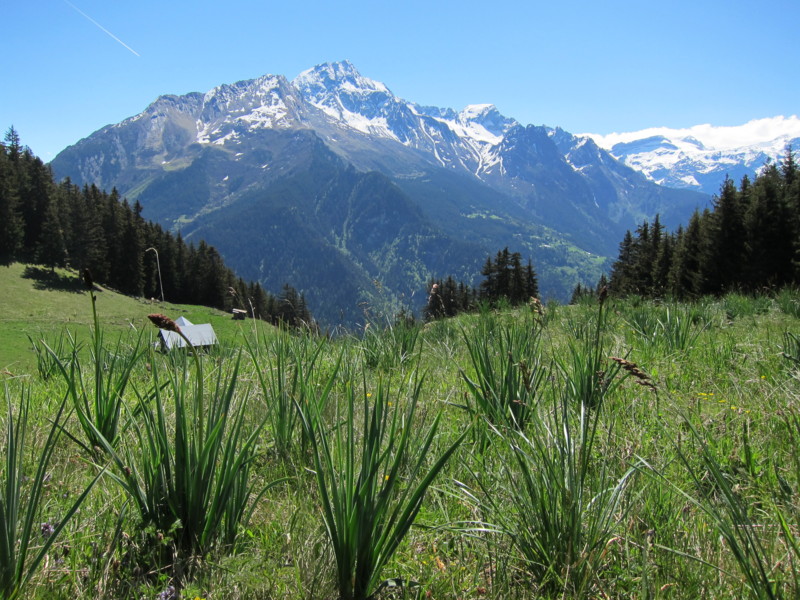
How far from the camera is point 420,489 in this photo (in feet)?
5.00

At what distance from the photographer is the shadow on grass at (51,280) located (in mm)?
58225

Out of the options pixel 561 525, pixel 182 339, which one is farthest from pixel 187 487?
pixel 182 339

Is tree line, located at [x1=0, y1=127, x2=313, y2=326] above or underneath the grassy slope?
above

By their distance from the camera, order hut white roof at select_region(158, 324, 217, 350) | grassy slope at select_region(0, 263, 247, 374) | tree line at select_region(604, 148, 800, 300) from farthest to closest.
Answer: grassy slope at select_region(0, 263, 247, 374) → tree line at select_region(604, 148, 800, 300) → hut white roof at select_region(158, 324, 217, 350)

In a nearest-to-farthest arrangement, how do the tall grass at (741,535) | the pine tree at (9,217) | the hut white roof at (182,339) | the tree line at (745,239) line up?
the tall grass at (741,535) < the hut white roof at (182,339) < the tree line at (745,239) < the pine tree at (9,217)

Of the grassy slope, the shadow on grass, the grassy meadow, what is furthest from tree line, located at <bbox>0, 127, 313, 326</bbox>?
the grassy meadow

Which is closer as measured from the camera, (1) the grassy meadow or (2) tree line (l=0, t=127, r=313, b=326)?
(1) the grassy meadow

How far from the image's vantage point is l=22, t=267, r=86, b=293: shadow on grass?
5822 cm

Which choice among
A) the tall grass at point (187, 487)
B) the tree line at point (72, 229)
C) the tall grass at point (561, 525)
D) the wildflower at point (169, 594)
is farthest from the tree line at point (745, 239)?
the tree line at point (72, 229)

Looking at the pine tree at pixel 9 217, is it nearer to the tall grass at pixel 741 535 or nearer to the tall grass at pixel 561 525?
the tall grass at pixel 561 525

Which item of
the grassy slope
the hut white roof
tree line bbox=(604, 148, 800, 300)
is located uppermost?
tree line bbox=(604, 148, 800, 300)

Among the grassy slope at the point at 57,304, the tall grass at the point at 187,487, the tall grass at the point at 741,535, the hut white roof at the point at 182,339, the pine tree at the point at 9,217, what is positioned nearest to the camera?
the tall grass at the point at 741,535

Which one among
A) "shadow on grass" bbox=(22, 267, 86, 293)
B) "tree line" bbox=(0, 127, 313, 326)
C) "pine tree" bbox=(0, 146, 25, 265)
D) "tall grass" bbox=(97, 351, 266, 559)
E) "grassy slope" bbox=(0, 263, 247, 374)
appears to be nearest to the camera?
"tall grass" bbox=(97, 351, 266, 559)

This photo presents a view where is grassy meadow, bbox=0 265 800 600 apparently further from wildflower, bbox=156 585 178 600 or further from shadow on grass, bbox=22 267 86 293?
shadow on grass, bbox=22 267 86 293
